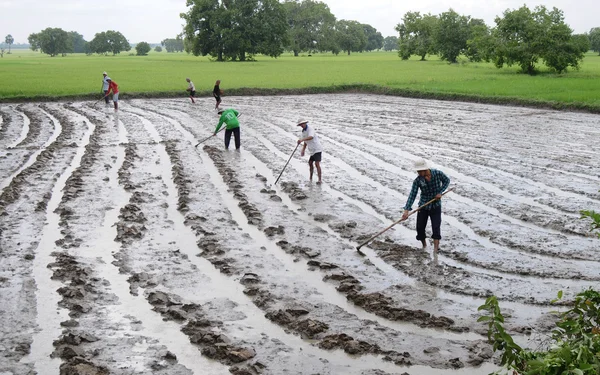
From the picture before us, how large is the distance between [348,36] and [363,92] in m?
97.2

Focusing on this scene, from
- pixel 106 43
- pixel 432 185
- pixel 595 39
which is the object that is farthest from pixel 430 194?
pixel 106 43

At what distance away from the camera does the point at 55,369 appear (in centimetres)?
647

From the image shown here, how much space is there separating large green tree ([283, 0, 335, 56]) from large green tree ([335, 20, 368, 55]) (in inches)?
166

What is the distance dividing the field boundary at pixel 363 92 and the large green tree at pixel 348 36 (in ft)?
306

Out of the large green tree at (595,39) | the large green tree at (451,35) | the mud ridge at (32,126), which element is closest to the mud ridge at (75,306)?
the mud ridge at (32,126)

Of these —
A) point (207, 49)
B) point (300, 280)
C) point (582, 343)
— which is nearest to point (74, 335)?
point (300, 280)

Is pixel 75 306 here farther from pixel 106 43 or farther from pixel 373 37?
pixel 373 37

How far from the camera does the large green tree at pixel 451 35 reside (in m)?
70.1

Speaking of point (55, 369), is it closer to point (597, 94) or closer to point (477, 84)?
point (597, 94)

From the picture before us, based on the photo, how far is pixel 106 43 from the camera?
161 m

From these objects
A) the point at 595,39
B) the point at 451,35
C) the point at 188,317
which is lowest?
the point at 188,317

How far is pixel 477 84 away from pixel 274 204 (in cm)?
2676

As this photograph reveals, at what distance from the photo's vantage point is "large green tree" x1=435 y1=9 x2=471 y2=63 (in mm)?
70125

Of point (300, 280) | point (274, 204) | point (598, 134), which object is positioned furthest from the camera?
point (598, 134)
